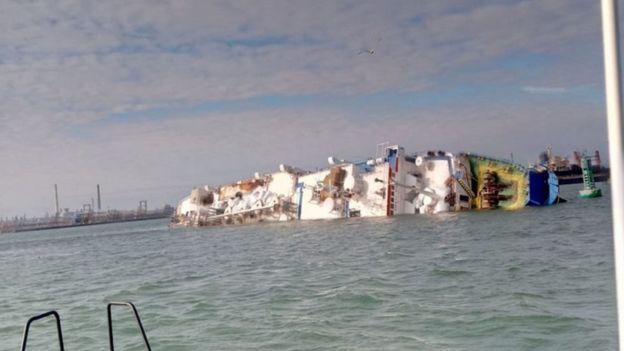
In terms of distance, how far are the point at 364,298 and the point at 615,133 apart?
859cm

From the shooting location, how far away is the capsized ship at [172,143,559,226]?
36656 mm

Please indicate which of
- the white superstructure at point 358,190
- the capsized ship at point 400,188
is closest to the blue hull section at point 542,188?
Result: the capsized ship at point 400,188

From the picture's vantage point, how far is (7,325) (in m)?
11.7

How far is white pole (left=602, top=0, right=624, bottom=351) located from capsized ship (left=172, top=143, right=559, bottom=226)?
1380 inches

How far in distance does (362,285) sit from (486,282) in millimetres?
2610

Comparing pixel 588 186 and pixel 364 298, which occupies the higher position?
pixel 588 186

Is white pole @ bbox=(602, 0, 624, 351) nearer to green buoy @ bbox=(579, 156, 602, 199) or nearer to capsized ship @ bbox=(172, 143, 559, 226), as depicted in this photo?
capsized ship @ bbox=(172, 143, 559, 226)

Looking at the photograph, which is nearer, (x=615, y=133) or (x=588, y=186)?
(x=615, y=133)

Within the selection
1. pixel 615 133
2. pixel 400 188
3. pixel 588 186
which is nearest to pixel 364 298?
pixel 615 133

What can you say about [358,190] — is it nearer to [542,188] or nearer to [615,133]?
[542,188]

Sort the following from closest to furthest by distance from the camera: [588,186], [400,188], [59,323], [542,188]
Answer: [59,323] < [542,188] < [400,188] < [588,186]

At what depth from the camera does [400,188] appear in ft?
132

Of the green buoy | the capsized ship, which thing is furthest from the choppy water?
the green buoy

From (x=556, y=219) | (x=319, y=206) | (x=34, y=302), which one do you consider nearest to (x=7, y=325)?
(x=34, y=302)
